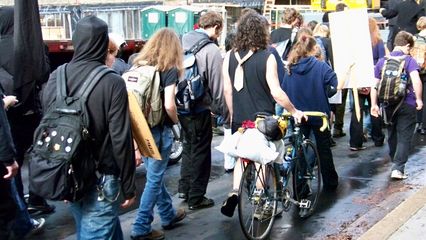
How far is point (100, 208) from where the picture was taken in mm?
3713

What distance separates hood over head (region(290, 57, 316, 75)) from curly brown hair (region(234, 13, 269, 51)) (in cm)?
103

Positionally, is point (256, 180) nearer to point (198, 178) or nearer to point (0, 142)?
point (198, 178)

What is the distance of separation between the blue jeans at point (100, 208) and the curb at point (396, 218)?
2.42m

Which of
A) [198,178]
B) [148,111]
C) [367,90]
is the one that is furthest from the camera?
[367,90]

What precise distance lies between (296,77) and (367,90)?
3.02 metres

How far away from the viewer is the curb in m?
5.29

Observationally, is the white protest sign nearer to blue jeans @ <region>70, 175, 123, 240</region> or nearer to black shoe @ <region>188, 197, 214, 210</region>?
black shoe @ <region>188, 197, 214, 210</region>

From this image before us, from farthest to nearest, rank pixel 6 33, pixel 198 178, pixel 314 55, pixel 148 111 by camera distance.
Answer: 1. pixel 314 55
2. pixel 198 178
3. pixel 6 33
4. pixel 148 111

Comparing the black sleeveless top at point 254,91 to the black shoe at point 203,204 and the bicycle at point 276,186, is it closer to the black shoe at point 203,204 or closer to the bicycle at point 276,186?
the bicycle at point 276,186

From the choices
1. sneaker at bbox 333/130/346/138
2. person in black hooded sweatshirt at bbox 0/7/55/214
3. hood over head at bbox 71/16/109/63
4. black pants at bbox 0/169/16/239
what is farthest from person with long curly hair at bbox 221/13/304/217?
sneaker at bbox 333/130/346/138

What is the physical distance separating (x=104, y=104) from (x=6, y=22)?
2544 millimetres

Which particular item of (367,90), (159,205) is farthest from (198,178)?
(367,90)

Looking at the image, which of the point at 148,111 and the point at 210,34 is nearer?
the point at 148,111

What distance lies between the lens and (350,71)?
732 centimetres
